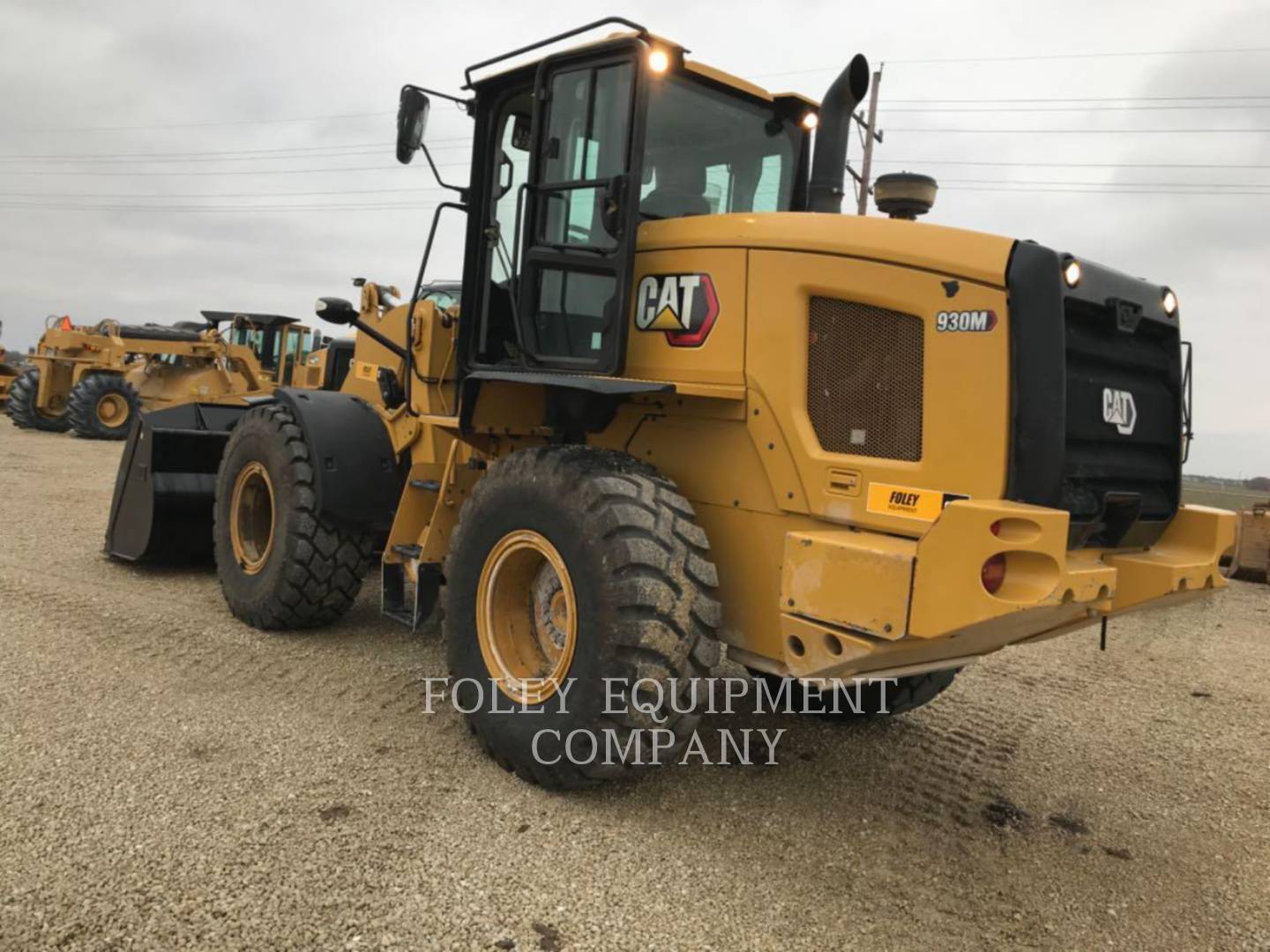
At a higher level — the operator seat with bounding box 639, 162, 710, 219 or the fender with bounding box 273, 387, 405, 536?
the operator seat with bounding box 639, 162, 710, 219

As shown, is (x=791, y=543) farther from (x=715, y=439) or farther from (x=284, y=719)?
(x=284, y=719)

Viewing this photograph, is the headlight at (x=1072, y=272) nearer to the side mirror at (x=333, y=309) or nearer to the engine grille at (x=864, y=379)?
the engine grille at (x=864, y=379)

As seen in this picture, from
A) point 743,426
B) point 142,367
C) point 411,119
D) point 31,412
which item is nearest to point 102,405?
point 142,367

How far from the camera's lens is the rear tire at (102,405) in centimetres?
1811

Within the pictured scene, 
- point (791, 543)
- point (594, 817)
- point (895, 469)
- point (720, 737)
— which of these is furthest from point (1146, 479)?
point (594, 817)

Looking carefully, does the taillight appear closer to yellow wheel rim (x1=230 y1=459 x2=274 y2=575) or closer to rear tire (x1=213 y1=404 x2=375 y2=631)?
rear tire (x1=213 y1=404 x2=375 y2=631)

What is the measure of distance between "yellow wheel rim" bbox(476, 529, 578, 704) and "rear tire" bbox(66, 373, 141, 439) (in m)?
16.6

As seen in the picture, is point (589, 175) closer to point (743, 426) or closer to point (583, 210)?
point (583, 210)

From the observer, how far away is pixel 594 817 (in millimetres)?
3303

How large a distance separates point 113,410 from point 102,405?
0.77ft

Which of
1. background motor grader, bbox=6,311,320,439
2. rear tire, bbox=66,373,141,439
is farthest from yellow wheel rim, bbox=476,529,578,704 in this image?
rear tire, bbox=66,373,141,439

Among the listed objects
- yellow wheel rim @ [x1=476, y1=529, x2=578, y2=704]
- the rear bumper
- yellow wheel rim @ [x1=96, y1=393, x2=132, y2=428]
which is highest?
yellow wheel rim @ [x1=96, y1=393, x2=132, y2=428]

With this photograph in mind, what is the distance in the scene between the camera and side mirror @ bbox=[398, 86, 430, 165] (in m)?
4.31

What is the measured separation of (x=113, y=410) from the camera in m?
18.6
